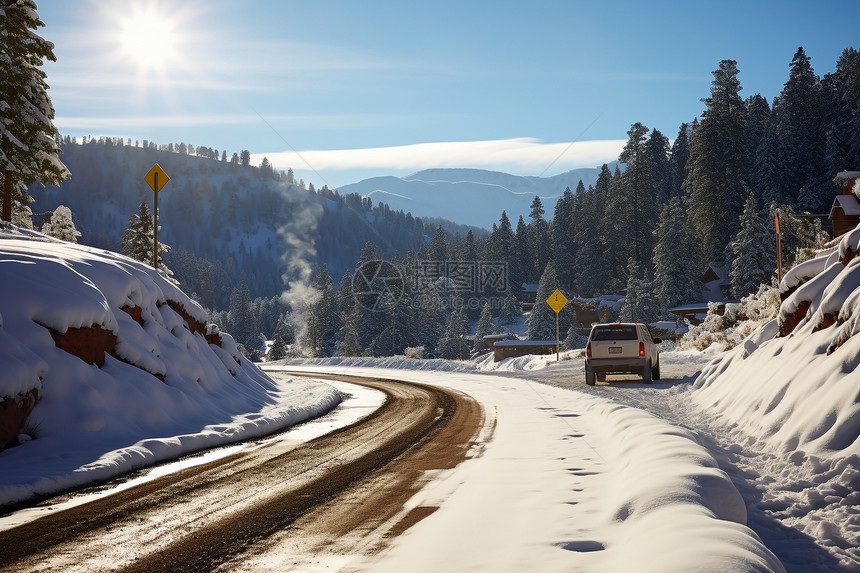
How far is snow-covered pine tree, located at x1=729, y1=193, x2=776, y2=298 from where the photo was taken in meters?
68.5

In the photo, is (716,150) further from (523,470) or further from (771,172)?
(523,470)

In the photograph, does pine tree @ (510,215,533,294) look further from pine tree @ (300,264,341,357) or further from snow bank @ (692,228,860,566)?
snow bank @ (692,228,860,566)

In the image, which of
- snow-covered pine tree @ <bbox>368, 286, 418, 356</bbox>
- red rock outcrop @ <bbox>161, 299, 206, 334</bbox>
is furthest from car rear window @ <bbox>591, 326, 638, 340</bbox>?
snow-covered pine tree @ <bbox>368, 286, 418, 356</bbox>

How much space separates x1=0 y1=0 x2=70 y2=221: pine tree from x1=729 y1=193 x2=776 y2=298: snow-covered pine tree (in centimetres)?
6277

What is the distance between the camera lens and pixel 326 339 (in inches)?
4067

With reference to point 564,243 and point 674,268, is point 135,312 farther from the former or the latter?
point 564,243

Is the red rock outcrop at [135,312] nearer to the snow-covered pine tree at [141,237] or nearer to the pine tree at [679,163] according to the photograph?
the snow-covered pine tree at [141,237]

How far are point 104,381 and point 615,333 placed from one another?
15070mm

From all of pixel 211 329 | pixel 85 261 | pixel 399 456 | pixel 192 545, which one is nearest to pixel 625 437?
pixel 399 456

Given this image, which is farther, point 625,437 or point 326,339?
point 326,339

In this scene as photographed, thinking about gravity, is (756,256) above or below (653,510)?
above

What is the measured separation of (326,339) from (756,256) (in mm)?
61519

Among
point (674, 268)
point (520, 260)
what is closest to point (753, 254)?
point (674, 268)

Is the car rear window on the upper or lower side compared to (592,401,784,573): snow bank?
upper
